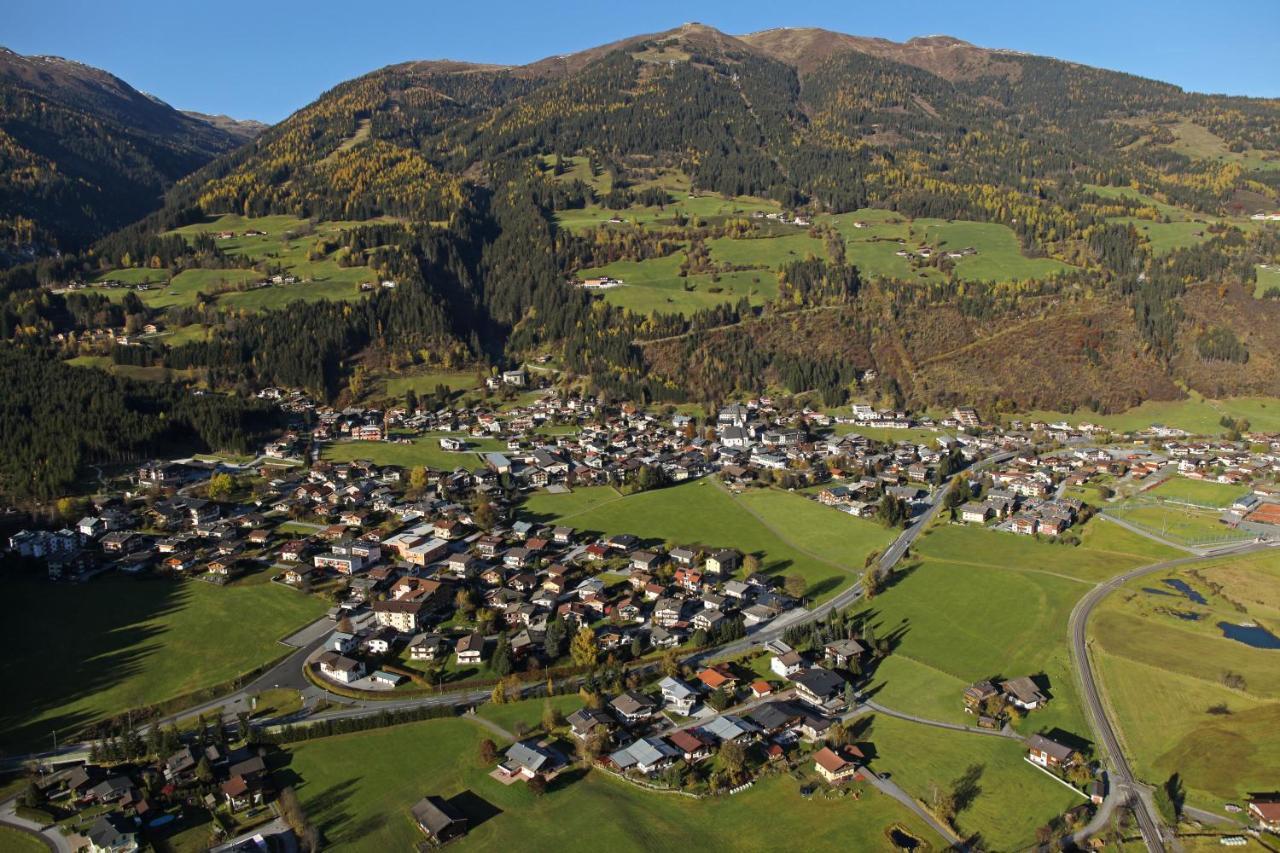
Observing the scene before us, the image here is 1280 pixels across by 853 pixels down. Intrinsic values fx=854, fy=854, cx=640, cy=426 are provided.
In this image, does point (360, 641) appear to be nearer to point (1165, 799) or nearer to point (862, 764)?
point (862, 764)

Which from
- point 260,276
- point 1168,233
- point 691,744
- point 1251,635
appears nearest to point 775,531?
point 691,744

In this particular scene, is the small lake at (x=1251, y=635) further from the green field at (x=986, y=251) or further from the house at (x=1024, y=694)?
the green field at (x=986, y=251)

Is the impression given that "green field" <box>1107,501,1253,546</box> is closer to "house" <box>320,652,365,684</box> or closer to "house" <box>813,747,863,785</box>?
"house" <box>813,747,863,785</box>

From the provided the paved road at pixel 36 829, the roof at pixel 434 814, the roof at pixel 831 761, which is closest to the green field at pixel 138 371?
the paved road at pixel 36 829

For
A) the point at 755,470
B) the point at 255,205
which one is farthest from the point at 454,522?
the point at 255,205

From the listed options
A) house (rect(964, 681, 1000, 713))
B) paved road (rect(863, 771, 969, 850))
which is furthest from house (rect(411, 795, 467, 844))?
house (rect(964, 681, 1000, 713))

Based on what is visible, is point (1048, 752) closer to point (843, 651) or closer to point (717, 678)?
point (843, 651)
